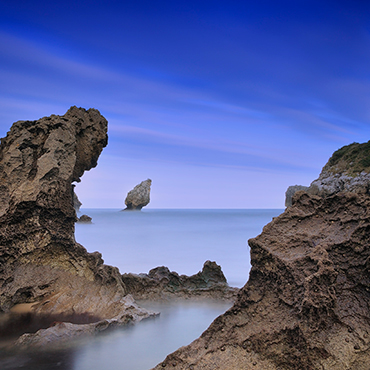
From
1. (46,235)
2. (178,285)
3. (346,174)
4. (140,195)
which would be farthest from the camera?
Answer: (140,195)

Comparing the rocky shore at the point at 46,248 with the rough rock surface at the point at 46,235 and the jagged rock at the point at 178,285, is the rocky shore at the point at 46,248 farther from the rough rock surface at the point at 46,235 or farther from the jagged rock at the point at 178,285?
the jagged rock at the point at 178,285

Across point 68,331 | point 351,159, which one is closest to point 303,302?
point 68,331

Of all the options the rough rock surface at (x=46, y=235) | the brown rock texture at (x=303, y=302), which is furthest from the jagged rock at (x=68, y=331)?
the brown rock texture at (x=303, y=302)

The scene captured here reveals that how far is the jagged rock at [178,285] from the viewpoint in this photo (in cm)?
656

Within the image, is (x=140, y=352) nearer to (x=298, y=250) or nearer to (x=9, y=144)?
(x=298, y=250)

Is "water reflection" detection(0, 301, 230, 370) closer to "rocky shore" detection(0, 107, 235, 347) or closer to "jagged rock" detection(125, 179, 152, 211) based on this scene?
"rocky shore" detection(0, 107, 235, 347)

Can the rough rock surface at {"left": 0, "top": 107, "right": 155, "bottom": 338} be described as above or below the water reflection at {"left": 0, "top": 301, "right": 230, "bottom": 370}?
above

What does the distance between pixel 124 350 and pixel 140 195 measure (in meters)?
37.2

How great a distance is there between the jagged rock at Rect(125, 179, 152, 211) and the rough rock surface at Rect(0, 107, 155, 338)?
3497 cm

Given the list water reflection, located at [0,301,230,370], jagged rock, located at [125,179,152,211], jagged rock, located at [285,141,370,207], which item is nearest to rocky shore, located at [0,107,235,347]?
water reflection, located at [0,301,230,370]

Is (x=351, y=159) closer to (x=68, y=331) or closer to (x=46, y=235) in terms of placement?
(x=46, y=235)

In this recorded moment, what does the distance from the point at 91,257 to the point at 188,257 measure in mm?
7769

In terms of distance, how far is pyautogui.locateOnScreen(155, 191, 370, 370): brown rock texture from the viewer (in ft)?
9.29

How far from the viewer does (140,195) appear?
4112 cm
